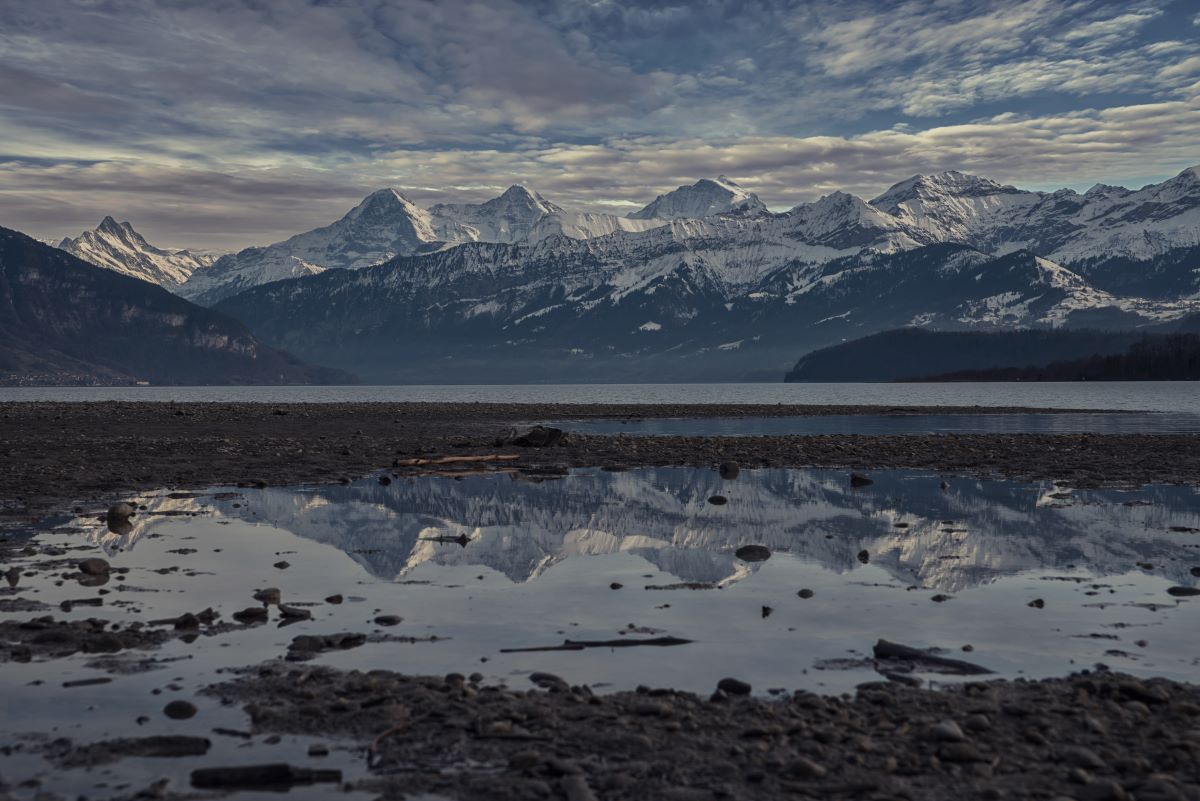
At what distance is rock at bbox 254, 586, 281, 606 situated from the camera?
50.8ft

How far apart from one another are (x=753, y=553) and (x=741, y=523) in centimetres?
466

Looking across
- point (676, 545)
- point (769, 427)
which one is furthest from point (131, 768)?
point (769, 427)

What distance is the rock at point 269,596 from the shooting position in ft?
50.8

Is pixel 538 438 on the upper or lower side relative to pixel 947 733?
lower

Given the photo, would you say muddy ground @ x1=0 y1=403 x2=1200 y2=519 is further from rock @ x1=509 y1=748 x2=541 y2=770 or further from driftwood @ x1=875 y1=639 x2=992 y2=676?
driftwood @ x1=875 y1=639 x2=992 y2=676

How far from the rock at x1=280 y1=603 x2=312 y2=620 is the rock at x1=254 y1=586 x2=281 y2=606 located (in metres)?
0.80

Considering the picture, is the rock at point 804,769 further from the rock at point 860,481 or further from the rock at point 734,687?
the rock at point 860,481

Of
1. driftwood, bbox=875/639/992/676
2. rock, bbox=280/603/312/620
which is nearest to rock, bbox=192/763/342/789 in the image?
rock, bbox=280/603/312/620

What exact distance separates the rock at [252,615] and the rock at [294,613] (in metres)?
0.28

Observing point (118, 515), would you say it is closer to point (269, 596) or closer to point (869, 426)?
point (269, 596)

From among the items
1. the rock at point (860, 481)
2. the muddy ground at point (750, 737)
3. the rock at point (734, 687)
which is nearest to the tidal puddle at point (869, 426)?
the rock at point (860, 481)

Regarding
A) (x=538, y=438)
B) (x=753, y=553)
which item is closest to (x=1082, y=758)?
(x=753, y=553)

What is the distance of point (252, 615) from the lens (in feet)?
47.3

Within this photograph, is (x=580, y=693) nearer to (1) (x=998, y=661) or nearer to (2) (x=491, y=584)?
(1) (x=998, y=661)
